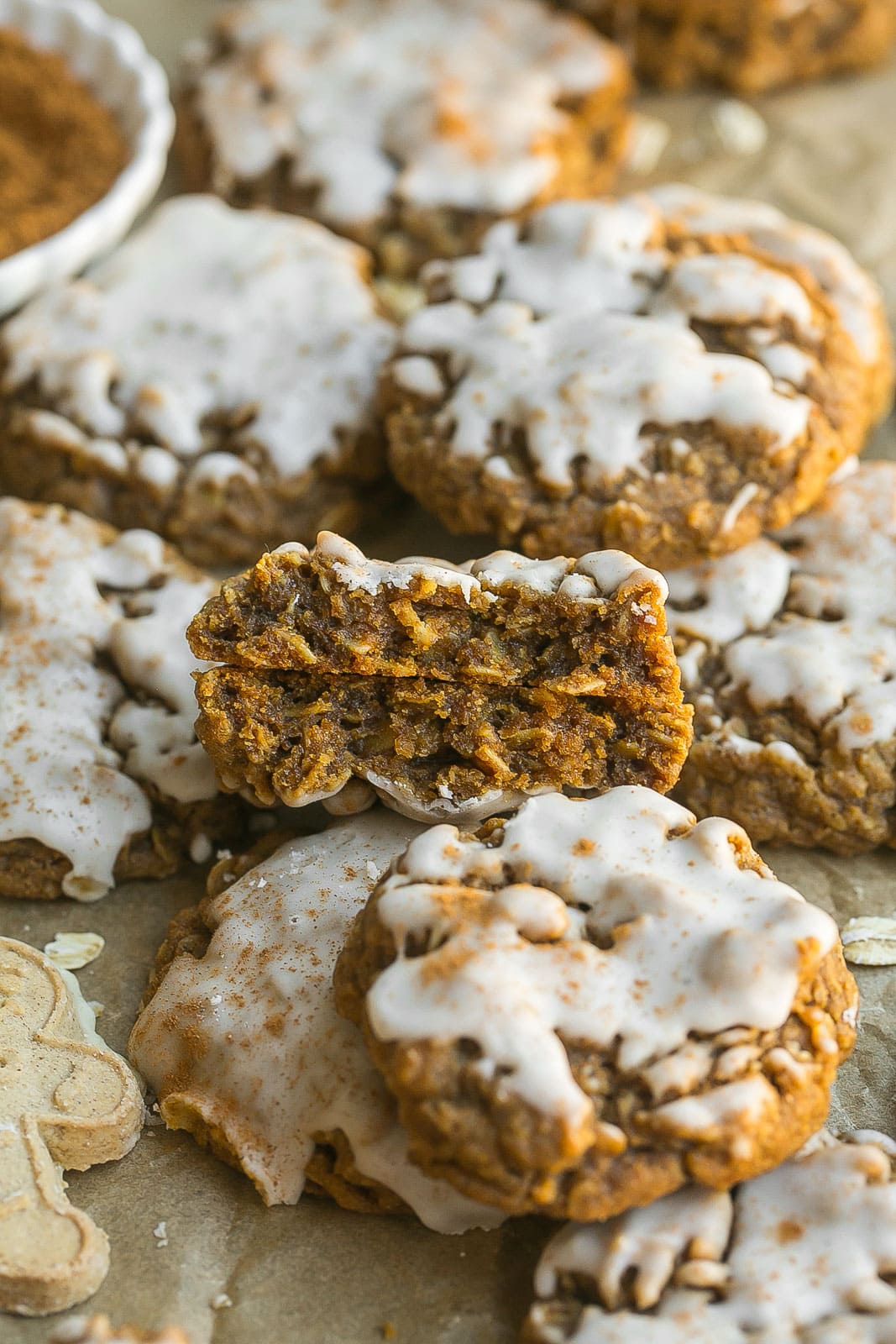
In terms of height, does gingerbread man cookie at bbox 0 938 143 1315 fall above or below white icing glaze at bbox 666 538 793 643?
below

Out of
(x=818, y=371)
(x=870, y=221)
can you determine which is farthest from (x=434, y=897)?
(x=870, y=221)

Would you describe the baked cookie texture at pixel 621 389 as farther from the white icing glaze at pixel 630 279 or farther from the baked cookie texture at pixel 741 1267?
the baked cookie texture at pixel 741 1267

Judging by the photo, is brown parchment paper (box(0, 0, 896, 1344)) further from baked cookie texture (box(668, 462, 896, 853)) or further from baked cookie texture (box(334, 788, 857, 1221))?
baked cookie texture (box(334, 788, 857, 1221))

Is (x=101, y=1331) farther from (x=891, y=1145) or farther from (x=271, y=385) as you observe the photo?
(x=271, y=385)

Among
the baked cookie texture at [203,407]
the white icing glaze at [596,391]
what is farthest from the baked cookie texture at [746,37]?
the white icing glaze at [596,391]

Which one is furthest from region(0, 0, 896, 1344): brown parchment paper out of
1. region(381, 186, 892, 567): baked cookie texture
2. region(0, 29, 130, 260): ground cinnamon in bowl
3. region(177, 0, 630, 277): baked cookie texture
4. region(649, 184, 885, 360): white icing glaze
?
region(177, 0, 630, 277): baked cookie texture
